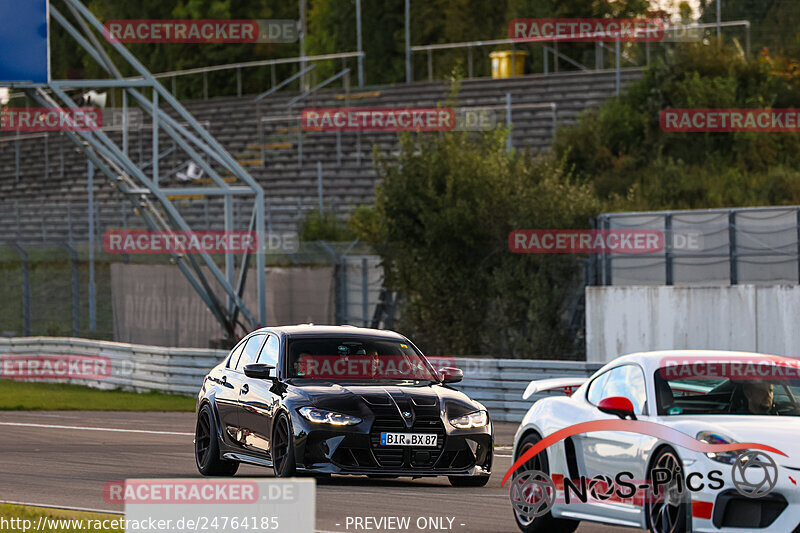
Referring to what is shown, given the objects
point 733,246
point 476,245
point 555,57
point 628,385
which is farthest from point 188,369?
point 555,57

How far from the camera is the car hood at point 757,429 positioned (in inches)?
364

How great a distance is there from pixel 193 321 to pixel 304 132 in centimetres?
1171

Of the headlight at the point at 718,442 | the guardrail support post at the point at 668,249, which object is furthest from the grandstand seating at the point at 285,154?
the headlight at the point at 718,442

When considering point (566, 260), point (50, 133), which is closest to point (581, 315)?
point (566, 260)

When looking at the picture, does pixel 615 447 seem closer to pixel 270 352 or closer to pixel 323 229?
pixel 270 352

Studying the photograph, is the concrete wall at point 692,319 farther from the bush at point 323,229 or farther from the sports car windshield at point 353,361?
the sports car windshield at point 353,361

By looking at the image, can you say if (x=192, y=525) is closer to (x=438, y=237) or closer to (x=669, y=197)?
(x=438, y=237)

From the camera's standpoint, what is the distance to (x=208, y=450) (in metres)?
15.3

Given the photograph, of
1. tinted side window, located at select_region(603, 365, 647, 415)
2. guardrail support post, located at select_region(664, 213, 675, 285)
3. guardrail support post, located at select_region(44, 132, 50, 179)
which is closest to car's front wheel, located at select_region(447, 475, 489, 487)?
tinted side window, located at select_region(603, 365, 647, 415)

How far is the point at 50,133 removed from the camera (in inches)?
2366

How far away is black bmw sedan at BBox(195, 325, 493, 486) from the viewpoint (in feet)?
44.4

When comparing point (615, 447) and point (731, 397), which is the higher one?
point (731, 397)

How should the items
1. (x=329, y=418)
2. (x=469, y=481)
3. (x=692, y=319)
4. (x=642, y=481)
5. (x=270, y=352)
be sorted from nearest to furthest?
(x=642, y=481), (x=329, y=418), (x=469, y=481), (x=270, y=352), (x=692, y=319)

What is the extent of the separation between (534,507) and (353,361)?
13.5ft
